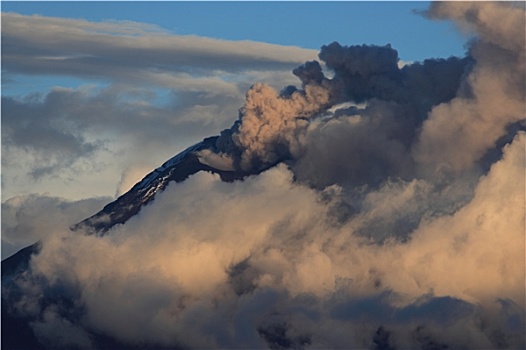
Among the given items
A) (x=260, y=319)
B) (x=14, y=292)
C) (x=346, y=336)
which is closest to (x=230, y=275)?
(x=260, y=319)

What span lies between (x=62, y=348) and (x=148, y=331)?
11.9 metres

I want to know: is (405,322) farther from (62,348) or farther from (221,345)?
(62,348)

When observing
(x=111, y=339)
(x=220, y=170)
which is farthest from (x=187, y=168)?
(x=111, y=339)

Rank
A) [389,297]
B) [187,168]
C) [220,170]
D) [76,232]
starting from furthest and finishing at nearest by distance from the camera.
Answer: [76,232]
[187,168]
[220,170]
[389,297]

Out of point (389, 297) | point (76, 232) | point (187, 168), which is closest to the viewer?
point (389, 297)

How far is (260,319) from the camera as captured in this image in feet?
516

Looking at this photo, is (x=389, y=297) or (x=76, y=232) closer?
(x=389, y=297)

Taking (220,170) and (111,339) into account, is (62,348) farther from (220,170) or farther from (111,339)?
(220,170)

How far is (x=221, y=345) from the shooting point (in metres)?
158

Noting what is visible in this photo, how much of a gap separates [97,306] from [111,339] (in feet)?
19.9

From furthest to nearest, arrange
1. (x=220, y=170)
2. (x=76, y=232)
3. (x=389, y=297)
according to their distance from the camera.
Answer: (x=76, y=232) → (x=220, y=170) → (x=389, y=297)

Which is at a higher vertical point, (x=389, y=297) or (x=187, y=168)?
(x=187, y=168)

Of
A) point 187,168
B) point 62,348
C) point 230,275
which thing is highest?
point 187,168

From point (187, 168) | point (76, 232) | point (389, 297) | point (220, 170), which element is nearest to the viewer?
point (389, 297)
